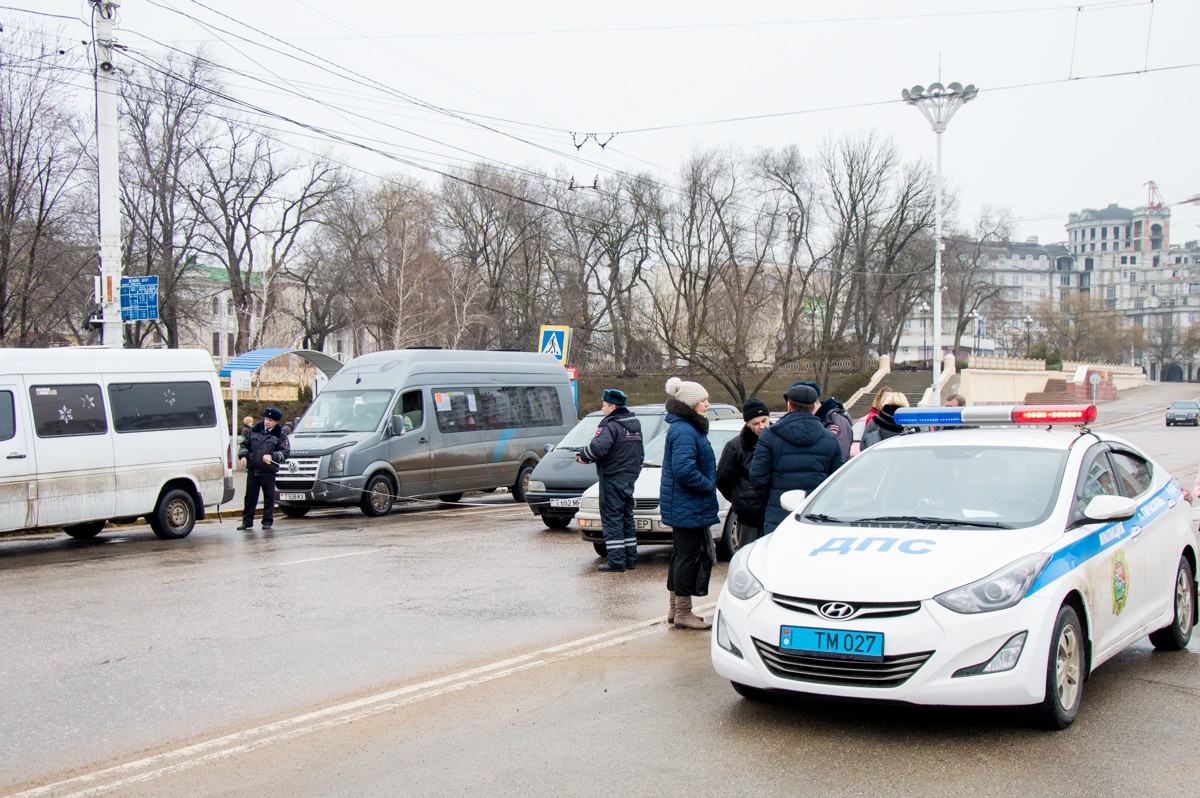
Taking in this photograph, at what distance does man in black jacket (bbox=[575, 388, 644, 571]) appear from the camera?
1093cm

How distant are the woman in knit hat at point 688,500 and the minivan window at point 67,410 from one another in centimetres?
947

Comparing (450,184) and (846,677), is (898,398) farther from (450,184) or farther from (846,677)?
(450,184)

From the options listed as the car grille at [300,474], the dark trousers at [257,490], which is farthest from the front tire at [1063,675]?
the car grille at [300,474]

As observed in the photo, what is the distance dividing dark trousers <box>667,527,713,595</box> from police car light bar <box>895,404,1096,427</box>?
Result: 1.66m

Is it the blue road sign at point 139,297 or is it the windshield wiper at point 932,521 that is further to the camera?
the blue road sign at point 139,297

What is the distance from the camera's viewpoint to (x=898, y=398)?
12.2 meters

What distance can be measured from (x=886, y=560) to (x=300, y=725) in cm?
315

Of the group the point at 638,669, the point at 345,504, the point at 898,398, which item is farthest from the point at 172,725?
the point at 345,504

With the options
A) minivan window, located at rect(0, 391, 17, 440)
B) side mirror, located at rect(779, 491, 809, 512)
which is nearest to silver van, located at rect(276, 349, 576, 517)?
minivan window, located at rect(0, 391, 17, 440)

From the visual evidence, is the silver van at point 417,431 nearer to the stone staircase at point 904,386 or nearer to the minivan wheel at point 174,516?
the minivan wheel at point 174,516

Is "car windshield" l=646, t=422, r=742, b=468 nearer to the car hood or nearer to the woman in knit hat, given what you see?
the woman in knit hat

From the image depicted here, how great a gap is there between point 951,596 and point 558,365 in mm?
18843

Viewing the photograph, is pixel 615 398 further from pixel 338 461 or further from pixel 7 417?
pixel 338 461

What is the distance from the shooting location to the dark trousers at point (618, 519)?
1098cm
